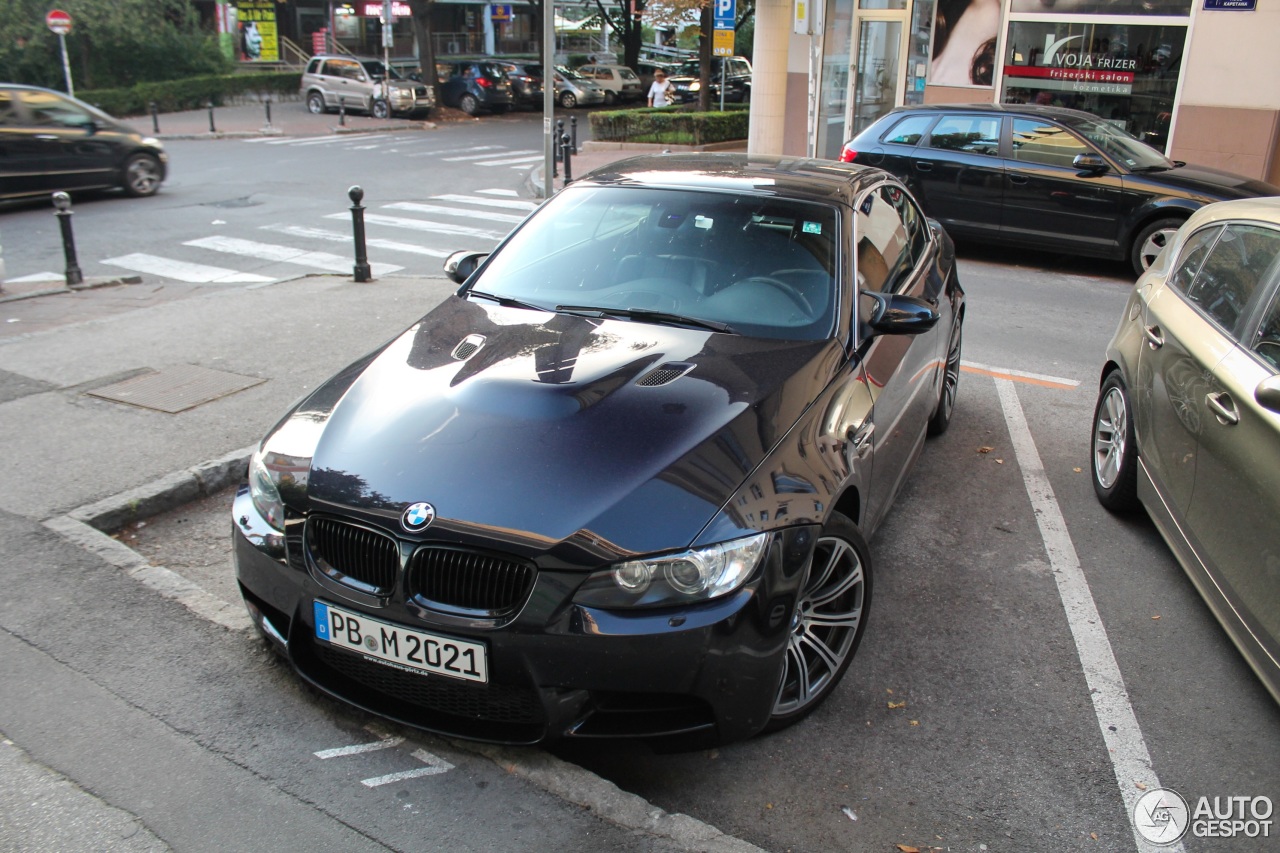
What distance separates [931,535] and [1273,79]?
43.9 feet

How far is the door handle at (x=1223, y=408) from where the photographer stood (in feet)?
13.2

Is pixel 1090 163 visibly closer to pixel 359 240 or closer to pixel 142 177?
pixel 359 240

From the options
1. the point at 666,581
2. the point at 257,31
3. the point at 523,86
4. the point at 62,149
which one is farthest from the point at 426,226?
the point at 257,31

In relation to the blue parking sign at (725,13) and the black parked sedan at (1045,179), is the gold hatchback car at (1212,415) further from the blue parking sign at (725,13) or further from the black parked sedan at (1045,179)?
the blue parking sign at (725,13)

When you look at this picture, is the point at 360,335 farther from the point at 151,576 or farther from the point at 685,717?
the point at 685,717

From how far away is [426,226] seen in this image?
49.4ft

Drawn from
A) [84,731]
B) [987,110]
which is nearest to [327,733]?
[84,731]

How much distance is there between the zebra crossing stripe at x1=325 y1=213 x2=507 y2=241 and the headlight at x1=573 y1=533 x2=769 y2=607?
37.7 feet

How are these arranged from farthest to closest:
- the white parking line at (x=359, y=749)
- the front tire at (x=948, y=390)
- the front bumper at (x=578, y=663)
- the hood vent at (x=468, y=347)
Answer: the front tire at (x=948, y=390), the hood vent at (x=468, y=347), the white parking line at (x=359, y=749), the front bumper at (x=578, y=663)

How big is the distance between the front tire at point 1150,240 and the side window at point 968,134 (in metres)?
1.88

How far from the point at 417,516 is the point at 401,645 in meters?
0.40

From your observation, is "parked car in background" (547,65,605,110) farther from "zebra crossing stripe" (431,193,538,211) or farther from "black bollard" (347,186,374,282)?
"black bollard" (347,186,374,282)

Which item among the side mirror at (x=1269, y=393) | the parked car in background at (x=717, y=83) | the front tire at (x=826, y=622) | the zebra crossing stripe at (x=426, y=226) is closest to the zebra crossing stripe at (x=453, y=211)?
the zebra crossing stripe at (x=426, y=226)

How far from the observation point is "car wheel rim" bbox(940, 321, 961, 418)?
6.62 m
